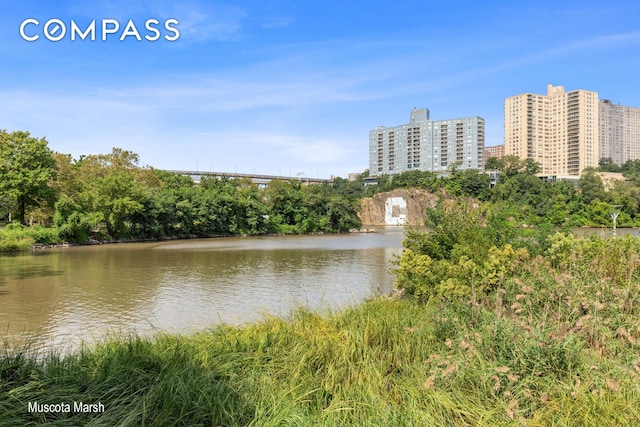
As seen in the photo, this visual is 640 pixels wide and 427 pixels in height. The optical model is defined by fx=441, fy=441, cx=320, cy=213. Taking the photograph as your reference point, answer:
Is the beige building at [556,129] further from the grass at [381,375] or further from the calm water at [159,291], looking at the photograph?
the grass at [381,375]

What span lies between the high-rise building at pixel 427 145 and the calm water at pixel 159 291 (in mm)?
90026

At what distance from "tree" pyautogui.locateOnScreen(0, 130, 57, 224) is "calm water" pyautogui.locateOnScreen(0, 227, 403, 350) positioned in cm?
1034

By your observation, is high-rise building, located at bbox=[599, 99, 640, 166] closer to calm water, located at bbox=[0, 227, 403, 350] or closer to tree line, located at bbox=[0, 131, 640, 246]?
tree line, located at bbox=[0, 131, 640, 246]

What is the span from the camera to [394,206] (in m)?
95.1

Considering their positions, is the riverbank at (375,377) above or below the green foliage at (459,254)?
below

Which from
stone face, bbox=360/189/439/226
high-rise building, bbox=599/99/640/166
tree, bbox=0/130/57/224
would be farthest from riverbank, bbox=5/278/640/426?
high-rise building, bbox=599/99/640/166

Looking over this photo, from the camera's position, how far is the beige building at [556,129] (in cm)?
11125

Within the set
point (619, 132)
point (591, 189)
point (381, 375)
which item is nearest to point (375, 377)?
point (381, 375)

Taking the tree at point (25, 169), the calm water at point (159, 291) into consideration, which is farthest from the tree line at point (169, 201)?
the calm water at point (159, 291)

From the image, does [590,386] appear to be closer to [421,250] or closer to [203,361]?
[203,361]

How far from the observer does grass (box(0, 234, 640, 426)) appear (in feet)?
10.7

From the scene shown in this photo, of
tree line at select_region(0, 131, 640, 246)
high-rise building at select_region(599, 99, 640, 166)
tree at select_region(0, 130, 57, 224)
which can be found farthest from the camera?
high-rise building at select_region(599, 99, 640, 166)

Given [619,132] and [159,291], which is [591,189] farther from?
[619,132]

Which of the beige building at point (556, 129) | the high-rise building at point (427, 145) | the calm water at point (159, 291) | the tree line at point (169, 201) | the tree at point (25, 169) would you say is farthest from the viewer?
the high-rise building at point (427, 145)
